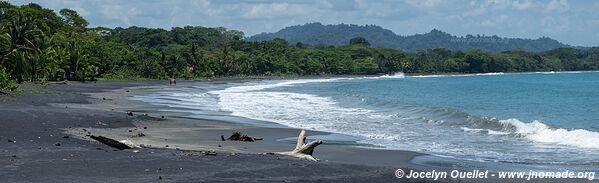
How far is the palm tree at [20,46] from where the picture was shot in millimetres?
52375

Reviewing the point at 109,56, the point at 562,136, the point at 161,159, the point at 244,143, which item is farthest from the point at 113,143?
the point at 109,56

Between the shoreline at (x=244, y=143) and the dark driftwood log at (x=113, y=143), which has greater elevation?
the dark driftwood log at (x=113, y=143)

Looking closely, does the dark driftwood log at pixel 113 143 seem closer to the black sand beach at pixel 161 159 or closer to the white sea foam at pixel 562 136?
the black sand beach at pixel 161 159

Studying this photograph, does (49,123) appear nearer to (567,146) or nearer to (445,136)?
(445,136)

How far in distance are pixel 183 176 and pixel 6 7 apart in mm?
91563

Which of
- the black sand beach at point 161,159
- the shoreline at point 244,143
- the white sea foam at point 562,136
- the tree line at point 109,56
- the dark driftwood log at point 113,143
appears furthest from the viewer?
the tree line at point 109,56

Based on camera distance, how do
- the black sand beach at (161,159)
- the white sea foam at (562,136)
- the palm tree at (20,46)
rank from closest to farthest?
the black sand beach at (161,159) < the white sea foam at (562,136) < the palm tree at (20,46)

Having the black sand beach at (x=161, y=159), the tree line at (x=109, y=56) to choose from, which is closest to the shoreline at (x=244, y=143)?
the black sand beach at (x=161, y=159)

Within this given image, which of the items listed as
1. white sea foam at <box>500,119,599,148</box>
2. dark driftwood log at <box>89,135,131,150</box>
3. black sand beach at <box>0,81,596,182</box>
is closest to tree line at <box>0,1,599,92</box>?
black sand beach at <box>0,81,596,182</box>

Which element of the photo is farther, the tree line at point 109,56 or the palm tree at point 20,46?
the tree line at point 109,56

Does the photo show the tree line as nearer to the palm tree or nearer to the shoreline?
the palm tree

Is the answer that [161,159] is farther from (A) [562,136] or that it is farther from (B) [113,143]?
(A) [562,136]

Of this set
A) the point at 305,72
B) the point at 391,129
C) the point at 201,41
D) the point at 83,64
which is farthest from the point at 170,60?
the point at 391,129

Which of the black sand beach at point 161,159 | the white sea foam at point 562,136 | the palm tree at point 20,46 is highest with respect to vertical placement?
the palm tree at point 20,46
